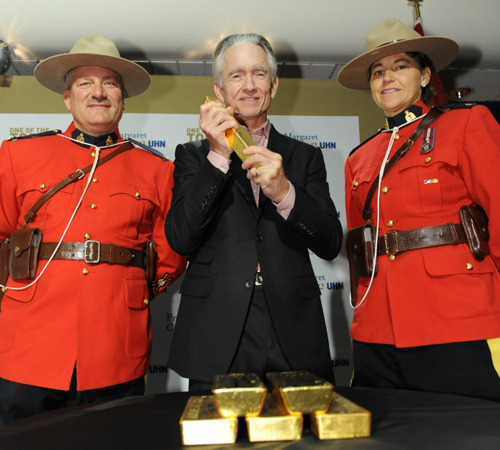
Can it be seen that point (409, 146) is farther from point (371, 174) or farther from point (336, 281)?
point (336, 281)

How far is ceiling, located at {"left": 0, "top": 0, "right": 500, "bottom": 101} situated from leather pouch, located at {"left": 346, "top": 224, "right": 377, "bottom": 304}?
1729mm

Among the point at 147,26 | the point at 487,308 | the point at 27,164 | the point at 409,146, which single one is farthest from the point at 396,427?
the point at 147,26

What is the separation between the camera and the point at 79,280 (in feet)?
5.76

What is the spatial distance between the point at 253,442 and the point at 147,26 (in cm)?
281

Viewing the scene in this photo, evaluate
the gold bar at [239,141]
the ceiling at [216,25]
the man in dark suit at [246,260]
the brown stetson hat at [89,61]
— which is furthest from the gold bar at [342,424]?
the ceiling at [216,25]

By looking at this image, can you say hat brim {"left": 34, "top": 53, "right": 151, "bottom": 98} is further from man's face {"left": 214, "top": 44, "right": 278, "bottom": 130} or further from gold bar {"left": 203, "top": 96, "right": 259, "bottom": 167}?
gold bar {"left": 203, "top": 96, "right": 259, "bottom": 167}

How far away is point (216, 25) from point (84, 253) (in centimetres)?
189

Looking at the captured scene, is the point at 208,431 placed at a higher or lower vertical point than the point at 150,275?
lower

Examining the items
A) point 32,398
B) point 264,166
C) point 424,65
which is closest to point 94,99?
point 264,166

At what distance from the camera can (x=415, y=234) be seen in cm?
161

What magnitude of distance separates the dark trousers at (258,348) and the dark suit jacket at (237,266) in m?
0.03

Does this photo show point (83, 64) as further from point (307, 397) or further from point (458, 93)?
point (458, 93)

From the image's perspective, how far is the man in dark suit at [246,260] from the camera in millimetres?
1438

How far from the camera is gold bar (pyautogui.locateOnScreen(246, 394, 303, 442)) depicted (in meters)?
0.77
